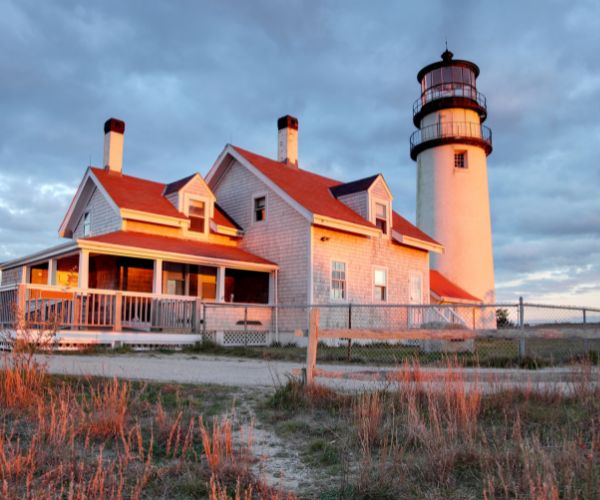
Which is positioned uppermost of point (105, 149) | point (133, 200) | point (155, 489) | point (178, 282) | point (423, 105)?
point (423, 105)

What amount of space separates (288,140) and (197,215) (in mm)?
5869

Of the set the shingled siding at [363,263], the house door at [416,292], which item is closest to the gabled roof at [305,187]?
the shingled siding at [363,263]

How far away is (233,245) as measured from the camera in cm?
2314

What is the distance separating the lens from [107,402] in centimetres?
586

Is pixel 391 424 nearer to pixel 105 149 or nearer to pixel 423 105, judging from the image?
pixel 105 149

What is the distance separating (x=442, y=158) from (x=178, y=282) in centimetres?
1471

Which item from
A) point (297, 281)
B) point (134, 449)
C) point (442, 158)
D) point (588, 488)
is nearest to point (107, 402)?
point (134, 449)

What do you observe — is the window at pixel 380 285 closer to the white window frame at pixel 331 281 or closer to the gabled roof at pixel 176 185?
the white window frame at pixel 331 281

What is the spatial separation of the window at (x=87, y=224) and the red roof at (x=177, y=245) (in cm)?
331

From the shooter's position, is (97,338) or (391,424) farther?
(97,338)

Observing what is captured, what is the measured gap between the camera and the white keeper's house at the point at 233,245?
719 inches

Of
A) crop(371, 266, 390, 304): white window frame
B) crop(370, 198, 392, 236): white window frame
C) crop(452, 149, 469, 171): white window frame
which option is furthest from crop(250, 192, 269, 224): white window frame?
crop(452, 149, 469, 171): white window frame

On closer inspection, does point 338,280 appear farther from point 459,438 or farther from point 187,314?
point 459,438

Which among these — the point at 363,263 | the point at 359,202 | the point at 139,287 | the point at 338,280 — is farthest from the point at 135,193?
the point at 363,263
